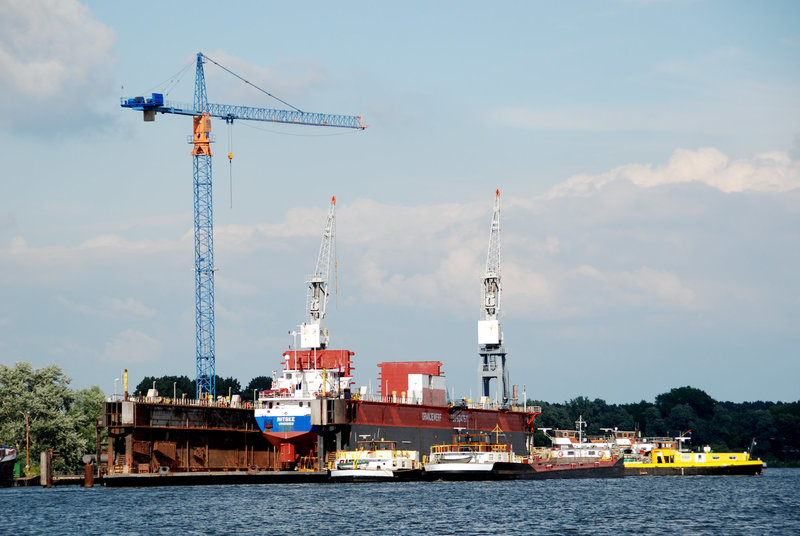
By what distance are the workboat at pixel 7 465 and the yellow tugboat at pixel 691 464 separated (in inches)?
2997

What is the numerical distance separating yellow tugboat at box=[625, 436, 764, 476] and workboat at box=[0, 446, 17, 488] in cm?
7613

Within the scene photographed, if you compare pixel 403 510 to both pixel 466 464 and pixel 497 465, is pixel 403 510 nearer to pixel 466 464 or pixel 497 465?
pixel 466 464

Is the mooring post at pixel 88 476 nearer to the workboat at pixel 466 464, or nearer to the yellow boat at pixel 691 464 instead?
the workboat at pixel 466 464

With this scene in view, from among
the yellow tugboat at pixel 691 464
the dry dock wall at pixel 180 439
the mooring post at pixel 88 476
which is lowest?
the yellow tugboat at pixel 691 464

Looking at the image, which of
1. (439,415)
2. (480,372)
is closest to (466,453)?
(439,415)

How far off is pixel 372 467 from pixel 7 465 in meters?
39.8

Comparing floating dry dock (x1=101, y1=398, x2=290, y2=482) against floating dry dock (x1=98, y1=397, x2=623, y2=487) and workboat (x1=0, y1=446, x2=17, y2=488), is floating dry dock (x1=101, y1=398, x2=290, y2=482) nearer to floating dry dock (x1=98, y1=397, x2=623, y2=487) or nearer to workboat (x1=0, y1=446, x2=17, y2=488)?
floating dry dock (x1=98, y1=397, x2=623, y2=487)

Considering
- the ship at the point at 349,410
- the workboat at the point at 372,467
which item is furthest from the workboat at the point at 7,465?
the workboat at the point at 372,467

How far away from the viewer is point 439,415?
145m

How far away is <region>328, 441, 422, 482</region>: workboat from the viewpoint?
121125mm

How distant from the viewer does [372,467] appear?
121250 mm

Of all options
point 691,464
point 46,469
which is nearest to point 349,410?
point 46,469

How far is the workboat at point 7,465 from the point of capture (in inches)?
5007

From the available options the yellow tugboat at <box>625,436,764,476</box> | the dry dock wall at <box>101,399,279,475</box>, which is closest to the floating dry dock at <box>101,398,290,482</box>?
the dry dock wall at <box>101,399,279,475</box>
